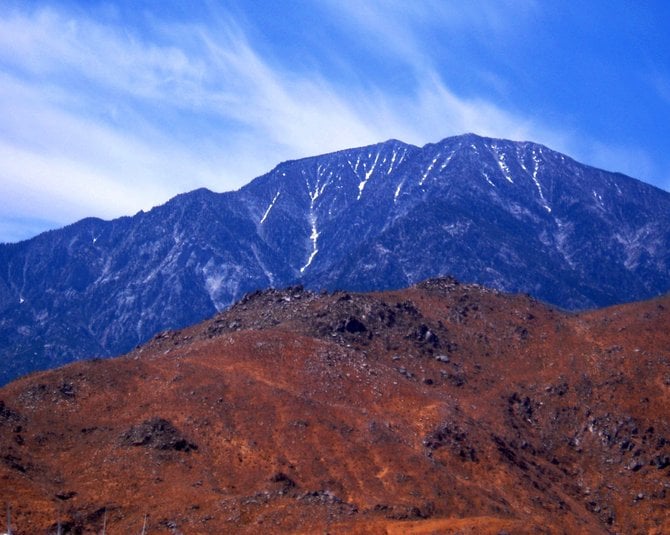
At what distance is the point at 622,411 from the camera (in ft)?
236

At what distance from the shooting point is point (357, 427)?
62.8 metres

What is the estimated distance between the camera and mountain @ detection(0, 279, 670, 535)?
1977 inches

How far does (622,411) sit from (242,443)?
3702cm

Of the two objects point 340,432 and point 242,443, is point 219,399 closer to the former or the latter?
point 242,443

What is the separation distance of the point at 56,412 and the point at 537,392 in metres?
46.4

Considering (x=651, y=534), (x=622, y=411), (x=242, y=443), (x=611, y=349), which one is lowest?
(x=651, y=534)

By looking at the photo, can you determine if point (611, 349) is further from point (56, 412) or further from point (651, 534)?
point (56, 412)

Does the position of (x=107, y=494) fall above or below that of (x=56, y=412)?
below

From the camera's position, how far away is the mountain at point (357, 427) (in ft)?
165

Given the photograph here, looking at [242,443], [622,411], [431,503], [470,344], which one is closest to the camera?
[431,503]

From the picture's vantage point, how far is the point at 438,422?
217ft

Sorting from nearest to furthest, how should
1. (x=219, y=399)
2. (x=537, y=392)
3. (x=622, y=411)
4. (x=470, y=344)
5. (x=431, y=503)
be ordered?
(x=431, y=503) < (x=219, y=399) < (x=622, y=411) < (x=537, y=392) < (x=470, y=344)

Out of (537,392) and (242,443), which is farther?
(537,392)

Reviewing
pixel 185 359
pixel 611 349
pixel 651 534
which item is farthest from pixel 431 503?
pixel 611 349
